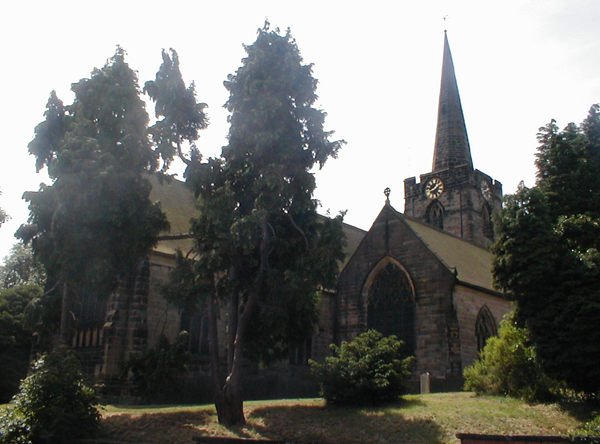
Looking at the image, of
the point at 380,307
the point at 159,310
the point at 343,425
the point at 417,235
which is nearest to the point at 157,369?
the point at 159,310

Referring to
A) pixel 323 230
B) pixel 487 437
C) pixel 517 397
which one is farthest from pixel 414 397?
pixel 487 437

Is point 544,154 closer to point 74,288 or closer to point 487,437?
point 487,437

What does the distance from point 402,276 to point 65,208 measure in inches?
612

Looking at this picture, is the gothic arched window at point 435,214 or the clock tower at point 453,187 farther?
the gothic arched window at point 435,214

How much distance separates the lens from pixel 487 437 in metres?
10.9

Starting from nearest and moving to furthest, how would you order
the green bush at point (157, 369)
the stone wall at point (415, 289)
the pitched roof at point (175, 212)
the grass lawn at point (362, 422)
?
the grass lawn at point (362, 422), the green bush at point (157, 369), the pitched roof at point (175, 212), the stone wall at point (415, 289)

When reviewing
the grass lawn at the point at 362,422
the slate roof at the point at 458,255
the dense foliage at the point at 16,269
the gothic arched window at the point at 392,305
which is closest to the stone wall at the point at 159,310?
the grass lawn at the point at 362,422

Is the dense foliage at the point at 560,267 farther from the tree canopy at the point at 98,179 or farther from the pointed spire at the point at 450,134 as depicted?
the pointed spire at the point at 450,134

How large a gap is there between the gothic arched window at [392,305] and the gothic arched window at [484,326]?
295cm

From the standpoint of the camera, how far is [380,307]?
28625 millimetres

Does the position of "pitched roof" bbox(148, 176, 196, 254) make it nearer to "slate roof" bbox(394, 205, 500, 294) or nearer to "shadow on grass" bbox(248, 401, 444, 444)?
"slate roof" bbox(394, 205, 500, 294)

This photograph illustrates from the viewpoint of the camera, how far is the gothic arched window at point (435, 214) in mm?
49250

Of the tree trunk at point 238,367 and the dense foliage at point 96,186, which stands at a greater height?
the dense foliage at point 96,186

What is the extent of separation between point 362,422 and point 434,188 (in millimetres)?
37139
